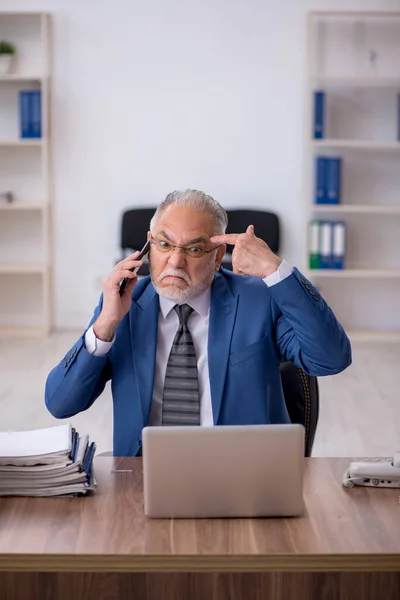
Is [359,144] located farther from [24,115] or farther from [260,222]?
[24,115]

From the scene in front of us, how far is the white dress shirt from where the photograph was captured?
2424 millimetres

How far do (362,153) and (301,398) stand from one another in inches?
175

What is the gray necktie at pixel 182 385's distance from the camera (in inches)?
96.3

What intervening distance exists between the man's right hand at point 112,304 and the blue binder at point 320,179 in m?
4.46

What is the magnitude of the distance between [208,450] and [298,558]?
0.88 feet

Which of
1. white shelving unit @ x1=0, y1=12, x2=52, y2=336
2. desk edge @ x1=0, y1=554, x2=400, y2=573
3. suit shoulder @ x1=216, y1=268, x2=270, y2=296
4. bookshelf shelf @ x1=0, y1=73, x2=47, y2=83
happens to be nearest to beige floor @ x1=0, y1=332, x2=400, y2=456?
white shelving unit @ x1=0, y1=12, x2=52, y2=336

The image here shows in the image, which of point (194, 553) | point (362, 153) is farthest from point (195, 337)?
point (362, 153)

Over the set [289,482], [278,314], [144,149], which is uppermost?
[144,149]

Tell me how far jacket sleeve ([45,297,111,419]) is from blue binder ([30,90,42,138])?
4.50 meters

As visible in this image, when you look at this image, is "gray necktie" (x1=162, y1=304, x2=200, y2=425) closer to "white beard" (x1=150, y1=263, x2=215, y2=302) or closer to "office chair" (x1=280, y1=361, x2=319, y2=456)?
"white beard" (x1=150, y1=263, x2=215, y2=302)

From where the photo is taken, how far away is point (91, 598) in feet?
6.22

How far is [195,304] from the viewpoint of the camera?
101 inches

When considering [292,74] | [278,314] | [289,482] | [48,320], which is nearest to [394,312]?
[292,74]

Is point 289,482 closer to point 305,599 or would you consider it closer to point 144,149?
point 305,599
